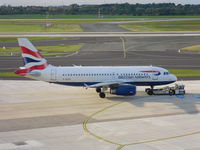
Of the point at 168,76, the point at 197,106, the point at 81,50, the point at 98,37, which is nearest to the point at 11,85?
the point at 168,76

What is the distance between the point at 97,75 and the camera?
54.6m

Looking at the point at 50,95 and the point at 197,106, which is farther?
the point at 50,95

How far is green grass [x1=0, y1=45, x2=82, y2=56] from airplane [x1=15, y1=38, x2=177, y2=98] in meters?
47.1

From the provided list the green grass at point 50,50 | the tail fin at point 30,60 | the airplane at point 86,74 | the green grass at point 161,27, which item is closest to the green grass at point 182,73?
the airplane at point 86,74

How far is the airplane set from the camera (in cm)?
5331

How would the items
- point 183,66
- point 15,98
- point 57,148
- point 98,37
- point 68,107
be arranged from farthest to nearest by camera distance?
point 98,37, point 183,66, point 15,98, point 68,107, point 57,148

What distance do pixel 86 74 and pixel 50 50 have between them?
5422 cm

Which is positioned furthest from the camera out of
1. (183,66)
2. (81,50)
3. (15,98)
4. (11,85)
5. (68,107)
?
(81,50)

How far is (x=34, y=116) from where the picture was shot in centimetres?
4438

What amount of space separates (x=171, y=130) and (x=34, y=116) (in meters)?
15.3

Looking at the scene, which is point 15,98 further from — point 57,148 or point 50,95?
point 57,148

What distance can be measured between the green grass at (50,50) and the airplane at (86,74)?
4707cm

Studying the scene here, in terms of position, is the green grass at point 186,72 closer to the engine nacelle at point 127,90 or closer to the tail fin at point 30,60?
the engine nacelle at point 127,90

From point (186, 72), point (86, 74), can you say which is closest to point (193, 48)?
point (186, 72)
